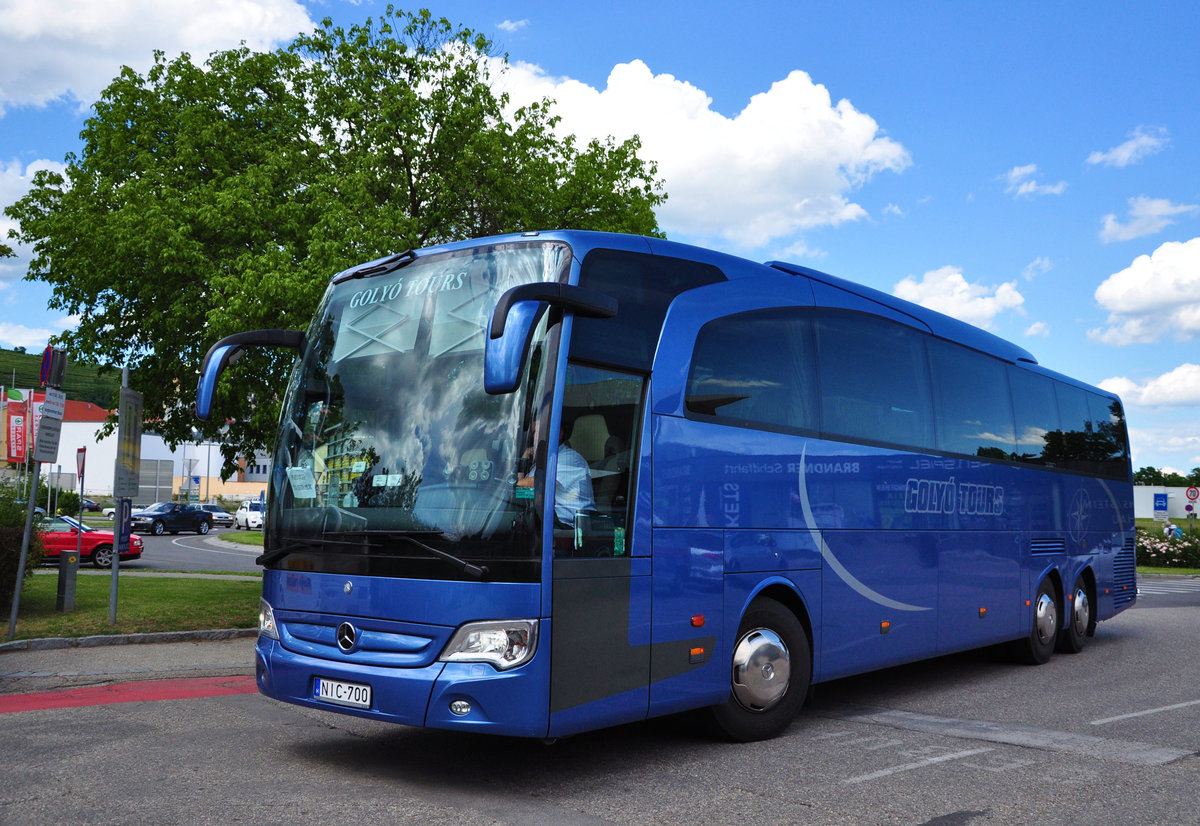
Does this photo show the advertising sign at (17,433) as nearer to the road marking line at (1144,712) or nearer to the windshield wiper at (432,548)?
the windshield wiper at (432,548)

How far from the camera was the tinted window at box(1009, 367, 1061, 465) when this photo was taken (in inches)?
470

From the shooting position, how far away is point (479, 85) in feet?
64.4

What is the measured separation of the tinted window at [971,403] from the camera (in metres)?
10.2

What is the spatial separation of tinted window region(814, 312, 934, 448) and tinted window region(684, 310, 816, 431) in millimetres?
278

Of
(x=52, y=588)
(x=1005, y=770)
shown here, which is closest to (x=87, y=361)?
(x=52, y=588)

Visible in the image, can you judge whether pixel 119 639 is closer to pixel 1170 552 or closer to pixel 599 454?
pixel 599 454

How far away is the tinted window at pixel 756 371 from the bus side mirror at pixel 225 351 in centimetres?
287

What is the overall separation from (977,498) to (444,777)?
21.5ft

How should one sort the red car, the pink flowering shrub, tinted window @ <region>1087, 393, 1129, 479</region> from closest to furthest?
tinted window @ <region>1087, 393, 1129, 479</region>, the red car, the pink flowering shrub

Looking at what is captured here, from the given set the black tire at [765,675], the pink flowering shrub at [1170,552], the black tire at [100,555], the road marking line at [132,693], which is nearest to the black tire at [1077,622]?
the black tire at [765,675]

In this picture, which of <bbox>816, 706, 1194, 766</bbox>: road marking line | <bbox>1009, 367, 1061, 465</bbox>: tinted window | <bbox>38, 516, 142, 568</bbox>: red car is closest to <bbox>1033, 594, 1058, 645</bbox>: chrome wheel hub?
<bbox>1009, 367, 1061, 465</bbox>: tinted window

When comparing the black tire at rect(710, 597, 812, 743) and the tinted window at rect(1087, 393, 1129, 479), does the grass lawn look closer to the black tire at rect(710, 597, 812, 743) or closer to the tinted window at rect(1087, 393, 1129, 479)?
the black tire at rect(710, 597, 812, 743)

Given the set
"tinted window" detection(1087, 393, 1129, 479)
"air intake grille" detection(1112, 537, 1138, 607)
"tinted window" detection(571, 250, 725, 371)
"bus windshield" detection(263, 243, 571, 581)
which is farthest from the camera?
"air intake grille" detection(1112, 537, 1138, 607)

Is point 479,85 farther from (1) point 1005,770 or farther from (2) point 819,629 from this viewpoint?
(1) point 1005,770
